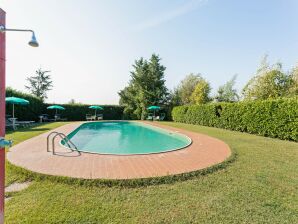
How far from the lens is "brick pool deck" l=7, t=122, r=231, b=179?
5.25 metres

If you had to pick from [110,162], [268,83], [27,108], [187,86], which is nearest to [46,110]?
[27,108]

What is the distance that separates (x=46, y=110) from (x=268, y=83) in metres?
33.3

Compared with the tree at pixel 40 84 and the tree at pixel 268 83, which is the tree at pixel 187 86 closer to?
the tree at pixel 268 83

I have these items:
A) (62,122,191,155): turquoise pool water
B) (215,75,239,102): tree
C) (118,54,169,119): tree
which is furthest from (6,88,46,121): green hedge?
(215,75,239,102): tree

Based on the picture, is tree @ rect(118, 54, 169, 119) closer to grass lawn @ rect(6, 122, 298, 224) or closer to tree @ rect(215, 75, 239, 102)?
tree @ rect(215, 75, 239, 102)

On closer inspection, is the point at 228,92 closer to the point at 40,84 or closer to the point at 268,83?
the point at 268,83

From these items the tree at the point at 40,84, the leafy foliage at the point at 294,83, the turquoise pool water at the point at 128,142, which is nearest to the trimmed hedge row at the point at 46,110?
the turquoise pool water at the point at 128,142

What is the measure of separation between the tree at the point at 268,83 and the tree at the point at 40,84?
4716 centimetres

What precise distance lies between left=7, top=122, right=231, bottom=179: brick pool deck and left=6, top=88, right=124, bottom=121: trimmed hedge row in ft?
51.2

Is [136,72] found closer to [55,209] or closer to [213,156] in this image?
[213,156]

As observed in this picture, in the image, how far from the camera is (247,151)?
8172 millimetres

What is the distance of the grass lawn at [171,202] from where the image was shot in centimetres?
328

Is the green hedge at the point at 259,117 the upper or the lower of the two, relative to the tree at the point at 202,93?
lower

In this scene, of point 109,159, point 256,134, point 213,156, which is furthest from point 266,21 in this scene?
point 109,159
